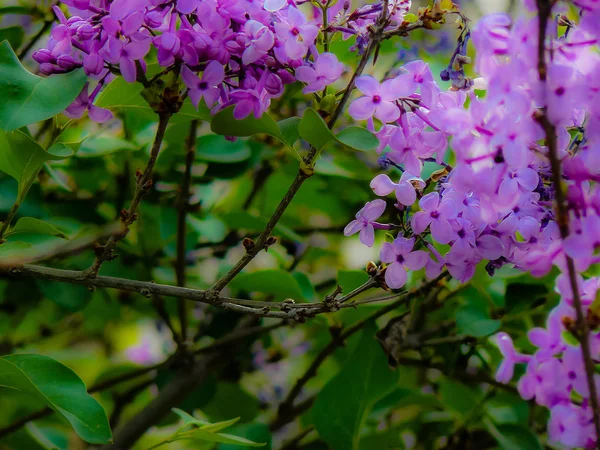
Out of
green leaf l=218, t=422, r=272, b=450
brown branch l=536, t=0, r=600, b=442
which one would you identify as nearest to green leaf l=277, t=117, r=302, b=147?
brown branch l=536, t=0, r=600, b=442

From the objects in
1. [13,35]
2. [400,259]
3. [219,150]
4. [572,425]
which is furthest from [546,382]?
[13,35]

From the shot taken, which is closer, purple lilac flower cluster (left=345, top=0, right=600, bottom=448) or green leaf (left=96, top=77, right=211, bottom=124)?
purple lilac flower cluster (left=345, top=0, right=600, bottom=448)

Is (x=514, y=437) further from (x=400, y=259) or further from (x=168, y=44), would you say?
(x=168, y=44)

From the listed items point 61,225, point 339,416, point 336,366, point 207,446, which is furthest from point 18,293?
point 336,366

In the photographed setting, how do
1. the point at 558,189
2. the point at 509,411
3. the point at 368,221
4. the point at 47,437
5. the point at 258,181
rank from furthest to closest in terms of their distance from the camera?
the point at 258,181 → the point at 47,437 → the point at 509,411 → the point at 368,221 → the point at 558,189

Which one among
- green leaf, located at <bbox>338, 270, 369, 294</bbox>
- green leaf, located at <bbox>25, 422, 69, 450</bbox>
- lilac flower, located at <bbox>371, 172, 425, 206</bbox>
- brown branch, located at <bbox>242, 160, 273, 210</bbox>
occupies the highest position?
lilac flower, located at <bbox>371, 172, 425, 206</bbox>

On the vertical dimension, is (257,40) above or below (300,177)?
above

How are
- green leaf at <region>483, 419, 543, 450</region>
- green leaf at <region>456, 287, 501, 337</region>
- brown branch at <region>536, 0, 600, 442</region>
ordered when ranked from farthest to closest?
green leaf at <region>483, 419, 543, 450</region>
green leaf at <region>456, 287, 501, 337</region>
brown branch at <region>536, 0, 600, 442</region>

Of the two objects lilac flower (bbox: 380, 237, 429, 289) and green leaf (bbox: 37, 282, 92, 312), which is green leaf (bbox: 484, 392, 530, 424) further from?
green leaf (bbox: 37, 282, 92, 312)
